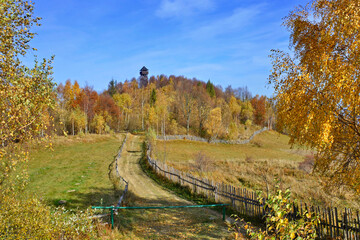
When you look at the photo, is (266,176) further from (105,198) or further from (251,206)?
(105,198)

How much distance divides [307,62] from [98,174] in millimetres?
22101

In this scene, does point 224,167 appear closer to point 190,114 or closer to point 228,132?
point 228,132

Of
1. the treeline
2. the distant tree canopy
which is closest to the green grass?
the distant tree canopy

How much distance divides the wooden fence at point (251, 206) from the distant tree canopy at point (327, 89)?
51.5 inches

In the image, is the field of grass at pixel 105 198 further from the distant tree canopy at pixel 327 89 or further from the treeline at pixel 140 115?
the treeline at pixel 140 115

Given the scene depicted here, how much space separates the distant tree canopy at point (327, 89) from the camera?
7.28m

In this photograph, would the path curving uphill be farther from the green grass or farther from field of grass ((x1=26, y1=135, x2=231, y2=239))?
the green grass

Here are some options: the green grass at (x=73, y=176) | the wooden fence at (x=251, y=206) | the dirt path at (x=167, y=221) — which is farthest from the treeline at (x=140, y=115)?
the dirt path at (x=167, y=221)

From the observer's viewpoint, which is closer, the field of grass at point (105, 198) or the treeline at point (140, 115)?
the field of grass at point (105, 198)

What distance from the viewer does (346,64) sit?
764cm

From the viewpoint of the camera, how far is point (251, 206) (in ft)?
40.8

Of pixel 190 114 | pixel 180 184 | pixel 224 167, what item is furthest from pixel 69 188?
pixel 190 114

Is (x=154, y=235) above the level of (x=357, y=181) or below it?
below

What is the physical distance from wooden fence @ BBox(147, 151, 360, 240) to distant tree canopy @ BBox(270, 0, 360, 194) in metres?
1.31
